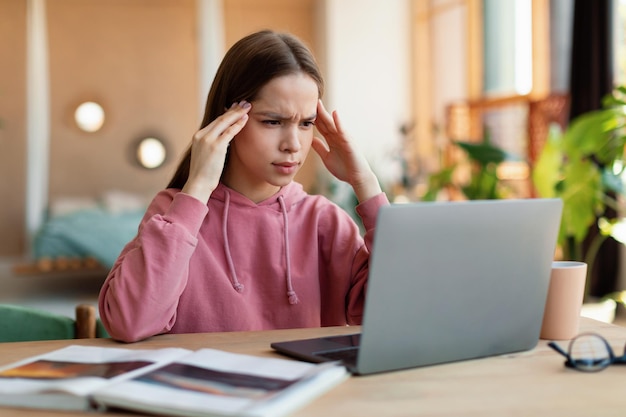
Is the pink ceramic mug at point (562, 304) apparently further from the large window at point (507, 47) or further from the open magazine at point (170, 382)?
the large window at point (507, 47)

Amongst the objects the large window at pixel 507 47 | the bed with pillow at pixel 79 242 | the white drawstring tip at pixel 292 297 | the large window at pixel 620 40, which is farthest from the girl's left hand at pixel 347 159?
the large window at pixel 507 47

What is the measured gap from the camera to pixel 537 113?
5.43m

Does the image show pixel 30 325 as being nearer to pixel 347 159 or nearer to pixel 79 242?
pixel 347 159

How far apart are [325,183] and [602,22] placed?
2.81 m

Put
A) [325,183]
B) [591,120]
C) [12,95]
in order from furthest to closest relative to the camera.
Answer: [12,95], [325,183], [591,120]

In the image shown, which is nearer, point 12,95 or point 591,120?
point 591,120

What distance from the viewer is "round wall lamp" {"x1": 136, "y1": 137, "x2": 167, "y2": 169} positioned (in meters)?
7.94

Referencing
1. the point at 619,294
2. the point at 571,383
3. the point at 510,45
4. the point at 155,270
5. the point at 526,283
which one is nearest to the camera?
the point at 571,383

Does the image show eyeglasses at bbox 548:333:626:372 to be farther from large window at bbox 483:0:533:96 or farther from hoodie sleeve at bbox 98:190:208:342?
large window at bbox 483:0:533:96

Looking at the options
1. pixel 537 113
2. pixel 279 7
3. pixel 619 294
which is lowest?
pixel 619 294

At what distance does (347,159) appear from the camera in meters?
1.56

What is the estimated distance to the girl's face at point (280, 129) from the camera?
1442mm

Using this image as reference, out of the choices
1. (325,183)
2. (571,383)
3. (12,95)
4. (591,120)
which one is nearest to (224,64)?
(571,383)

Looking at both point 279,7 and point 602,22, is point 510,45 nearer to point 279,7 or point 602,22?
point 602,22
